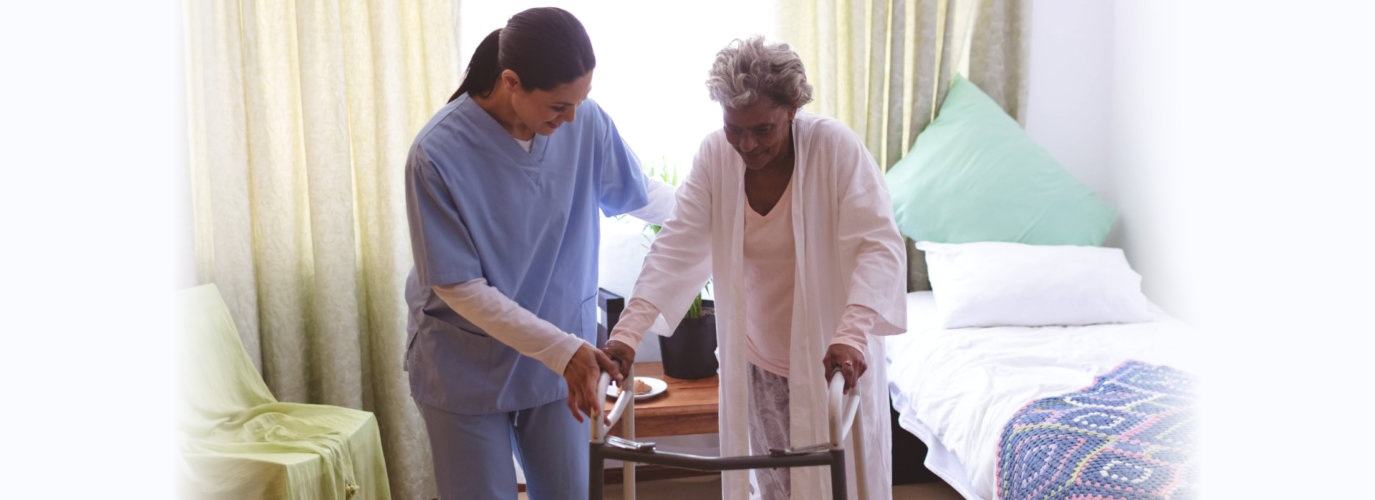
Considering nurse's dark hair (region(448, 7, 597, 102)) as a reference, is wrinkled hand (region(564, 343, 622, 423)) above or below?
below

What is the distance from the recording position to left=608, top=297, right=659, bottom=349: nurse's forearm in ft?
5.56

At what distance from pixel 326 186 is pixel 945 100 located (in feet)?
6.95

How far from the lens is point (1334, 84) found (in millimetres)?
2287

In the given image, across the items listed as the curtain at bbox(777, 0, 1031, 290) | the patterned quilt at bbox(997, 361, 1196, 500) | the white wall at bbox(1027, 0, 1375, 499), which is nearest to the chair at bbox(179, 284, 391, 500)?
the patterned quilt at bbox(997, 361, 1196, 500)

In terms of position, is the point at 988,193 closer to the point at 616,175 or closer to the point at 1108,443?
the point at 1108,443

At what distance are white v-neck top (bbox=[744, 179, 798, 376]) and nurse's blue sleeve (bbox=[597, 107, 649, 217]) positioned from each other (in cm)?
31

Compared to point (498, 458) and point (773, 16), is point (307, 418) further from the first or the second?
point (773, 16)

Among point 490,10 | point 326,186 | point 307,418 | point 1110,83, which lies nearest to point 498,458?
point 307,418

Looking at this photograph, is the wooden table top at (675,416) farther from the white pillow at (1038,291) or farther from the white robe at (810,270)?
the white robe at (810,270)

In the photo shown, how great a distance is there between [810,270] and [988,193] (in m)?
1.81

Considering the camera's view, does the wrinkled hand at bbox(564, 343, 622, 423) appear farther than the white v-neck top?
No

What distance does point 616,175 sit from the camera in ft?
6.40

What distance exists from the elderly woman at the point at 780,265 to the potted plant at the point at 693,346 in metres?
1.10

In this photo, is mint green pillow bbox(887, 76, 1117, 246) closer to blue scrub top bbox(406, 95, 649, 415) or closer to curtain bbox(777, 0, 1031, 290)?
curtain bbox(777, 0, 1031, 290)
